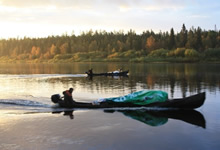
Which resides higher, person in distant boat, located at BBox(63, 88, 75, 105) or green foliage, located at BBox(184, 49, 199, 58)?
green foliage, located at BBox(184, 49, 199, 58)

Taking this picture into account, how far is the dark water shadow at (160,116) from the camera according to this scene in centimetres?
2336

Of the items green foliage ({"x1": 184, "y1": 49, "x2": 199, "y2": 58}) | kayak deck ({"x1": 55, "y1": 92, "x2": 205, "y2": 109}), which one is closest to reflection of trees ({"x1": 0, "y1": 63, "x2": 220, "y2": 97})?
kayak deck ({"x1": 55, "y1": 92, "x2": 205, "y2": 109})

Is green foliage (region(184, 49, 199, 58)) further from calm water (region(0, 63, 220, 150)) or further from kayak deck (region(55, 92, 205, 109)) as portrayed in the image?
kayak deck (region(55, 92, 205, 109))

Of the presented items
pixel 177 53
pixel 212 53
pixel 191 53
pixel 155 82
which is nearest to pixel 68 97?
pixel 155 82

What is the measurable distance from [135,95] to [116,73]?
4546 centimetres

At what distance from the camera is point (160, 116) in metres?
25.1

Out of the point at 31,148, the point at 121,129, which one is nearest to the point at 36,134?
the point at 31,148

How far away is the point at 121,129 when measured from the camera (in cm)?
2141

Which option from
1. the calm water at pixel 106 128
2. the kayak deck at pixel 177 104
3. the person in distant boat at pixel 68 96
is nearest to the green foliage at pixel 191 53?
the calm water at pixel 106 128

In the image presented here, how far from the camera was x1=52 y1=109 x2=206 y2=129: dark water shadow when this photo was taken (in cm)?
2336

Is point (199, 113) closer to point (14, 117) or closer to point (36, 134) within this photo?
point (36, 134)

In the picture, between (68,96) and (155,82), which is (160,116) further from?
(155,82)

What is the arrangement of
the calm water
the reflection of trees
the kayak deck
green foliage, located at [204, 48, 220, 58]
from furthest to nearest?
green foliage, located at [204, 48, 220, 58]
the reflection of trees
the kayak deck
the calm water

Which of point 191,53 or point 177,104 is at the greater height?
point 191,53
